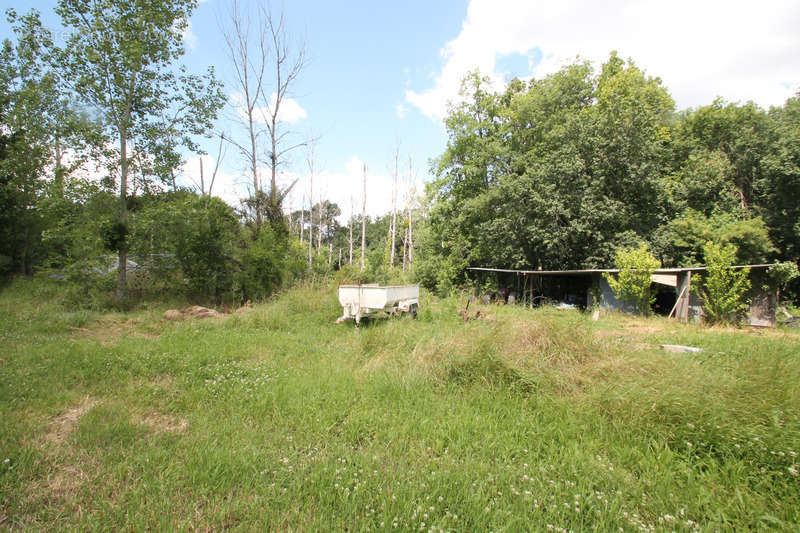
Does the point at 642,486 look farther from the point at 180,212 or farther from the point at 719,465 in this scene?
the point at 180,212

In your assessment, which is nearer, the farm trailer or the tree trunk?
the farm trailer

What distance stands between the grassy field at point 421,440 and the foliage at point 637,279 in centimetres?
889

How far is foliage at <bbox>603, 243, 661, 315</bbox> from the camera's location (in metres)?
12.4

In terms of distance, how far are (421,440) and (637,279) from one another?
1326 centimetres

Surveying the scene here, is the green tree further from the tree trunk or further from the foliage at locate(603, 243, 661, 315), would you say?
the tree trunk

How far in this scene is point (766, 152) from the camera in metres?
15.2

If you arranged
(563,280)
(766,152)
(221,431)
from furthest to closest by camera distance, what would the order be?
(563,280) < (766,152) < (221,431)

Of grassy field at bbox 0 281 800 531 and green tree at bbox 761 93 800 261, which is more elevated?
green tree at bbox 761 93 800 261

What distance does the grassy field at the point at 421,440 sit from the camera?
208cm

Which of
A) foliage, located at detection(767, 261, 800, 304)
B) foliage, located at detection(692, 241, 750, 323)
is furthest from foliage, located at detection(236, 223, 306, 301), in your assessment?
foliage, located at detection(767, 261, 800, 304)

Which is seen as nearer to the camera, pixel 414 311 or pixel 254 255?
pixel 414 311

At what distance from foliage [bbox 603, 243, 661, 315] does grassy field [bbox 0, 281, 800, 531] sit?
8894mm

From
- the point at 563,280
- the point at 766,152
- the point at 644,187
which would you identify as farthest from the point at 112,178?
the point at 766,152

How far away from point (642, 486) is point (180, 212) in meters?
14.0
